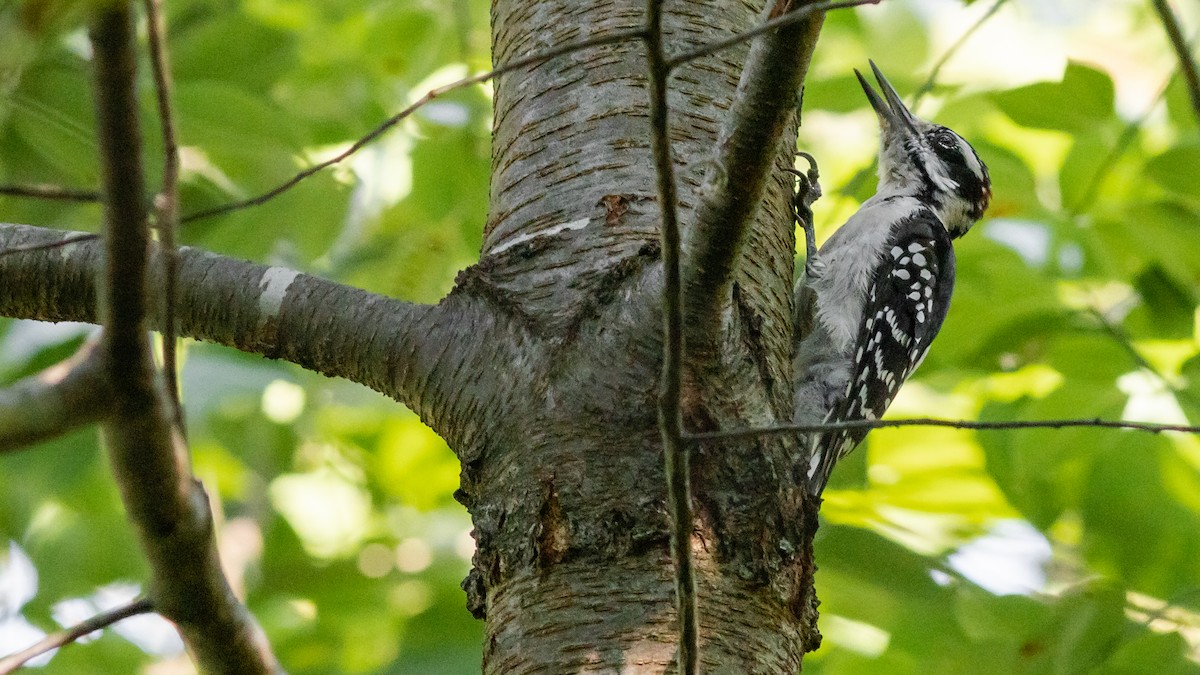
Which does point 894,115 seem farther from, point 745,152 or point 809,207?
point 745,152

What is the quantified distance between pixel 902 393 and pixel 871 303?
1201 millimetres

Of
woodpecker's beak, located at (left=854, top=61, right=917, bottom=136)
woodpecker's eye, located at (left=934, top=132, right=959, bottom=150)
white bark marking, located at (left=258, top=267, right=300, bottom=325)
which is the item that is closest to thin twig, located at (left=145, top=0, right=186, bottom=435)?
white bark marking, located at (left=258, top=267, right=300, bottom=325)

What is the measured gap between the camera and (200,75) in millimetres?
3236

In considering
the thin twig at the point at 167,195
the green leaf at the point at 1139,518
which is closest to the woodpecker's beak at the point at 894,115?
the green leaf at the point at 1139,518

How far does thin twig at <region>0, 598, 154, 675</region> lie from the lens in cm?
128

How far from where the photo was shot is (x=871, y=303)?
4.42 meters

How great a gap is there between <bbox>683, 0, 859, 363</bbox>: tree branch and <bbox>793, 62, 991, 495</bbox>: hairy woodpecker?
2.02 m

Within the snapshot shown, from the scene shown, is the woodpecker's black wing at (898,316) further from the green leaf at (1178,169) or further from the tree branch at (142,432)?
the tree branch at (142,432)

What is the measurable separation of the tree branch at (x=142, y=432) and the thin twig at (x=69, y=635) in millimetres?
101

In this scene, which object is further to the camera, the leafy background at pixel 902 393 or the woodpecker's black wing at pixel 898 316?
the woodpecker's black wing at pixel 898 316

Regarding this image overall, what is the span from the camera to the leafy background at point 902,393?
2945 millimetres

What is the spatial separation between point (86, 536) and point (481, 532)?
335cm

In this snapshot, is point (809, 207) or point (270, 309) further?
point (809, 207)

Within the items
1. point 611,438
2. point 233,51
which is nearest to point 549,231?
point 611,438
